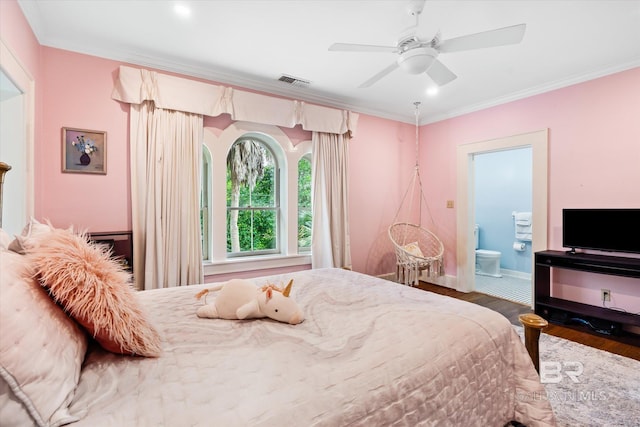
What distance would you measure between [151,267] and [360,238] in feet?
8.85

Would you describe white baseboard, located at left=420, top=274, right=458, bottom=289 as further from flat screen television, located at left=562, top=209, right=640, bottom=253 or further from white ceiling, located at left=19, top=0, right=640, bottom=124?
white ceiling, located at left=19, top=0, right=640, bottom=124

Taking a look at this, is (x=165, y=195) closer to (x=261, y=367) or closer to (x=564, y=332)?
(x=261, y=367)

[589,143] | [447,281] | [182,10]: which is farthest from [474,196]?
[182,10]

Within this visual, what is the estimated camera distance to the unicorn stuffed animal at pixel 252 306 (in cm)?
151

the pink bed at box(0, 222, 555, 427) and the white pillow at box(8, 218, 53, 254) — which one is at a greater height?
the white pillow at box(8, 218, 53, 254)

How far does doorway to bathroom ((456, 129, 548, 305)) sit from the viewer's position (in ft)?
Answer: 12.0

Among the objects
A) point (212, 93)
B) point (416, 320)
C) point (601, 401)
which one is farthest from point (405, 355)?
point (212, 93)

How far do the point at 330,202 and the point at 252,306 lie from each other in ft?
8.69

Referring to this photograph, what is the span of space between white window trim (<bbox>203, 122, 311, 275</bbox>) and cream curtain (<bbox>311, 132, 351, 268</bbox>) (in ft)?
0.59

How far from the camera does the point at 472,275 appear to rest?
457 cm

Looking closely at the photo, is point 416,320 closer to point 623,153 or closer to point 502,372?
point 502,372

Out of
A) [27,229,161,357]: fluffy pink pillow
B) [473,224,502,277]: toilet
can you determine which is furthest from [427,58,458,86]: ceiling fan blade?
[473,224,502,277]: toilet

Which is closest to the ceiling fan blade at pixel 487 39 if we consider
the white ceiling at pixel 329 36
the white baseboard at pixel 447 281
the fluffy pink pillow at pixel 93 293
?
the white ceiling at pixel 329 36

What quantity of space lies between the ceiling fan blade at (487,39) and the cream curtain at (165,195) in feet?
7.85
